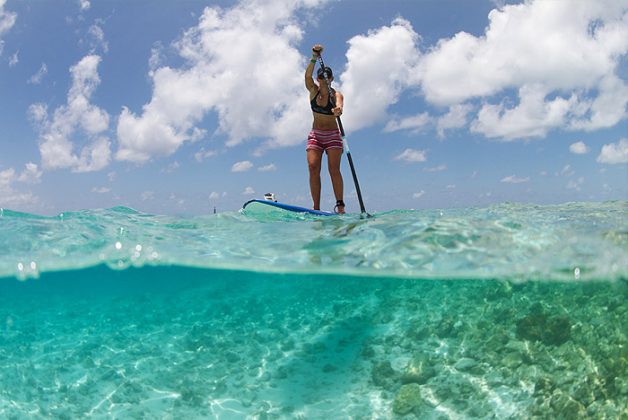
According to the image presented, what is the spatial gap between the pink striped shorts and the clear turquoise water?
1887 mm

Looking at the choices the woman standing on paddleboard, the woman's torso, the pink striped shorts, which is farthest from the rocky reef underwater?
the woman's torso

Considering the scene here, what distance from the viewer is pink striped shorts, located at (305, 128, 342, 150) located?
9.63 meters

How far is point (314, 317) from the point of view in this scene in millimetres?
8250

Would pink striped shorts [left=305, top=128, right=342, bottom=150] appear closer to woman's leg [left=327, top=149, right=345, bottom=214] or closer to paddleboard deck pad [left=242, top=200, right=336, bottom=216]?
woman's leg [left=327, top=149, right=345, bottom=214]

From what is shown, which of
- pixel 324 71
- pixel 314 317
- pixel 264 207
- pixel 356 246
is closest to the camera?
pixel 356 246

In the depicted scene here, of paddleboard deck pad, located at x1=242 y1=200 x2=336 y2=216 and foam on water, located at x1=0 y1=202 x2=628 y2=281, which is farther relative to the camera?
paddleboard deck pad, located at x1=242 y1=200 x2=336 y2=216

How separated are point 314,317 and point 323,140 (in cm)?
387

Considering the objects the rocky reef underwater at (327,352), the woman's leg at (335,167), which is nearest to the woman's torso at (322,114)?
→ the woman's leg at (335,167)

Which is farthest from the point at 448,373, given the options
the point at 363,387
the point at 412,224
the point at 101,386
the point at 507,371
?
the point at 101,386

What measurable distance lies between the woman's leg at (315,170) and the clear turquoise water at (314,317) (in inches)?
47.3

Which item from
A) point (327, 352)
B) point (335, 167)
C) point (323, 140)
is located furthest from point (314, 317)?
point (323, 140)

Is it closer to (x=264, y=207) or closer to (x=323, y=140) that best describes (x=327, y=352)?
(x=323, y=140)

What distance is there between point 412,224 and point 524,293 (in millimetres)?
2396

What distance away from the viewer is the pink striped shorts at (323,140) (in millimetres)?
9633
